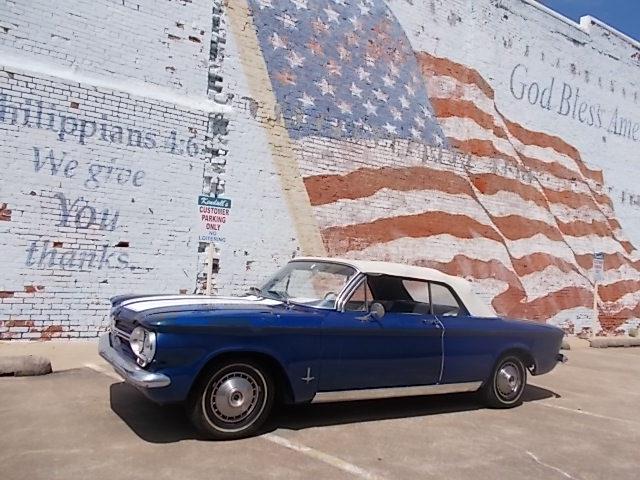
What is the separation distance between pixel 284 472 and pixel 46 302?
529cm

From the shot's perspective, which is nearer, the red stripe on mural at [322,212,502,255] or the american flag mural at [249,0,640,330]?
the american flag mural at [249,0,640,330]

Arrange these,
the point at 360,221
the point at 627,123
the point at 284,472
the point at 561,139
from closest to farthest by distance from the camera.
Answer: the point at 284,472 → the point at 360,221 → the point at 561,139 → the point at 627,123

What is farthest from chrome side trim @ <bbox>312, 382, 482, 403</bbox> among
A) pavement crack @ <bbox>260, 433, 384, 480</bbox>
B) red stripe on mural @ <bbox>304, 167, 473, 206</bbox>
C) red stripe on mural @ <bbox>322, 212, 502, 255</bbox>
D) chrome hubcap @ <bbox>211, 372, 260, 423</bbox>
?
red stripe on mural @ <bbox>304, 167, 473, 206</bbox>

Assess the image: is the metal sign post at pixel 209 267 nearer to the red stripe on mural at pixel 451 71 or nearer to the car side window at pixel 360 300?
the car side window at pixel 360 300

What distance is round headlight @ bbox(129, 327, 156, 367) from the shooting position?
451 centimetres

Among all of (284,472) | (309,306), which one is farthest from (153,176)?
(284,472)

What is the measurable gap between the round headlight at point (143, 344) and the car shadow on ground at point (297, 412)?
60 cm

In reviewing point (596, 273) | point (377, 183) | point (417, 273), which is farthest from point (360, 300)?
point (596, 273)

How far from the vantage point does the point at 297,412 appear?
18.8 feet

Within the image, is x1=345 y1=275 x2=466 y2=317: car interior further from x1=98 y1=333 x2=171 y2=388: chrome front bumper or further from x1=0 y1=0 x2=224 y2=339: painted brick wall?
x1=0 y1=0 x2=224 y2=339: painted brick wall

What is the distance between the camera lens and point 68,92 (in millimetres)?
8484

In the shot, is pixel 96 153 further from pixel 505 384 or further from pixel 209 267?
pixel 505 384

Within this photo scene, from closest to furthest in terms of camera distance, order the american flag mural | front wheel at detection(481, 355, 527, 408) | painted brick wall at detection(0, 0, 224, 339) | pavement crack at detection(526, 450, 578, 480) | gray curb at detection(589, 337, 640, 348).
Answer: pavement crack at detection(526, 450, 578, 480) < front wheel at detection(481, 355, 527, 408) < painted brick wall at detection(0, 0, 224, 339) < the american flag mural < gray curb at detection(589, 337, 640, 348)

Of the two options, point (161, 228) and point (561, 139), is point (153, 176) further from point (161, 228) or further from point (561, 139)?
point (561, 139)
